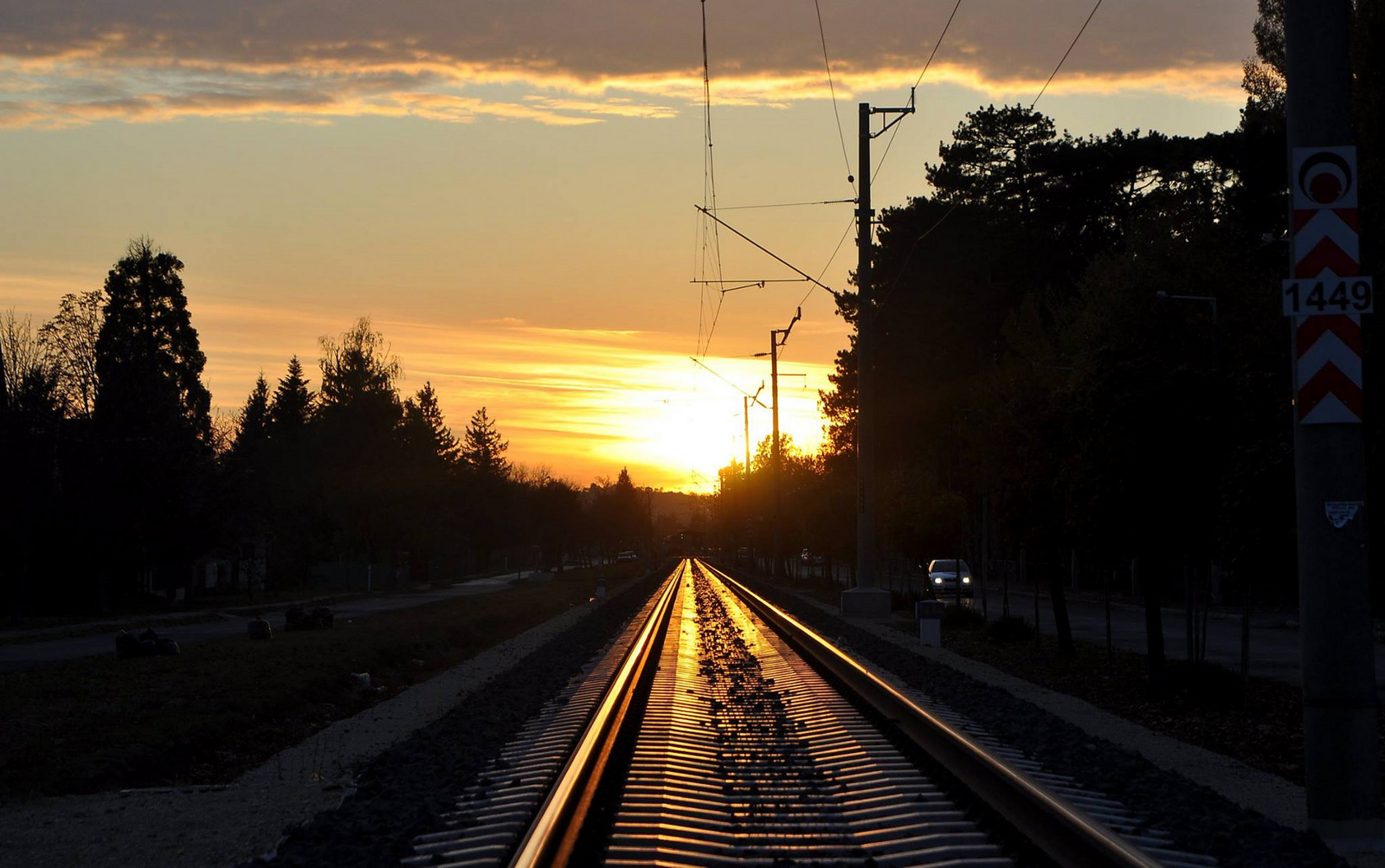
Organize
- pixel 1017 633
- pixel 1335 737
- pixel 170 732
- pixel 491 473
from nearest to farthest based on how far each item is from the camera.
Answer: pixel 1335 737, pixel 170 732, pixel 1017 633, pixel 491 473

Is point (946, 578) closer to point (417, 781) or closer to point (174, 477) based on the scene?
point (174, 477)

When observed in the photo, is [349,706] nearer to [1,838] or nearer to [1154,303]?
[1,838]

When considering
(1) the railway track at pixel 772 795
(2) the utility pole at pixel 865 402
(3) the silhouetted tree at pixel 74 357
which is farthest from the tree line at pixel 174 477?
(1) the railway track at pixel 772 795

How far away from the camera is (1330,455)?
9.08 meters

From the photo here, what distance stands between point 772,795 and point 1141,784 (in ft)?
9.63

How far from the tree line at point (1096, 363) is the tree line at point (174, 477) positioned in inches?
990

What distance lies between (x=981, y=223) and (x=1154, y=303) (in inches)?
1344

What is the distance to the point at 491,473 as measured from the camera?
127m

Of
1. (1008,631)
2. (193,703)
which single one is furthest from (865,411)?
(193,703)

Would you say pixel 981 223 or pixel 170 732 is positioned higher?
pixel 981 223

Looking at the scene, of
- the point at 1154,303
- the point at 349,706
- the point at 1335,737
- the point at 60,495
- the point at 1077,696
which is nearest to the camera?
the point at 1335,737

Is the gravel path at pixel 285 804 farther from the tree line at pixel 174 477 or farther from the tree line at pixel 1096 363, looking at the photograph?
the tree line at pixel 174 477

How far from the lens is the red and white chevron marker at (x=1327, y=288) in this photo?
9.05m

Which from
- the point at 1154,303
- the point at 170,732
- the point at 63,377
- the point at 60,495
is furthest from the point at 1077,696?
the point at 63,377
